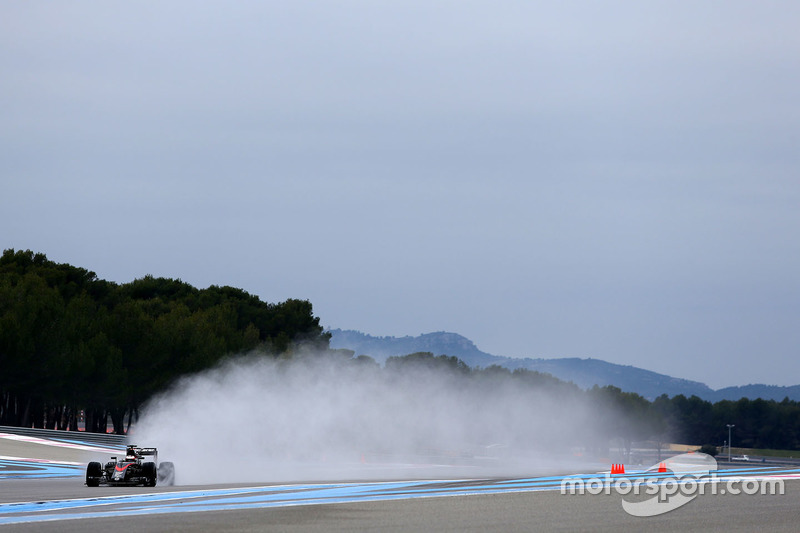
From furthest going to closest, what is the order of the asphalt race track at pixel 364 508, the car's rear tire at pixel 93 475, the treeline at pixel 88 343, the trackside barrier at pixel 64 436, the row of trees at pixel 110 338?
the row of trees at pixel 110 338
the treeline at pixel 88 343
the trackside barrier at pixel 64 436
the car's rear tire at pixel 93 475
the asphalt race track at pixel 364 508

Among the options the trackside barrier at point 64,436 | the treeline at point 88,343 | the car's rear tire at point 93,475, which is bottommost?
the trackside barrier at point 64,436

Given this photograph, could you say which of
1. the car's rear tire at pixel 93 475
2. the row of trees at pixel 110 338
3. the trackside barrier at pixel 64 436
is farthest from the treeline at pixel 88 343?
the car's rear tire at pixel 93 475

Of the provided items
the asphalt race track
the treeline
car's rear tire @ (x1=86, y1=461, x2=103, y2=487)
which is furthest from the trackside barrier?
car's rear tire @ (x1=86, y1=461, x2=103, y2=487)

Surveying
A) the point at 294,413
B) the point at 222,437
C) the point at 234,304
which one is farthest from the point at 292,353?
the point at 222,437

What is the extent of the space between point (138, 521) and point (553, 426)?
151254 millimetres

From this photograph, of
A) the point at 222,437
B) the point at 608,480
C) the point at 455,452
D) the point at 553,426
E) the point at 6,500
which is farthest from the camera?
the point at 553,426

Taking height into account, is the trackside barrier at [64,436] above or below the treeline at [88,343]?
below

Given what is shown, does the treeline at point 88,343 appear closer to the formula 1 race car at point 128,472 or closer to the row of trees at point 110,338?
the row of trees at point 110,338

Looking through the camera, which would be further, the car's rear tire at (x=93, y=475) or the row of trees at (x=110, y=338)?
the row of trees at (x=110, y=338)

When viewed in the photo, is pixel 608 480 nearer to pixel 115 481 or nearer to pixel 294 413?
pixel 115 481

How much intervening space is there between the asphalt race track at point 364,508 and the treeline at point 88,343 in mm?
49264

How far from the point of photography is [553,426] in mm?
167500

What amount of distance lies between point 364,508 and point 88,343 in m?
68.9

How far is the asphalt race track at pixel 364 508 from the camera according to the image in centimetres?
2094
